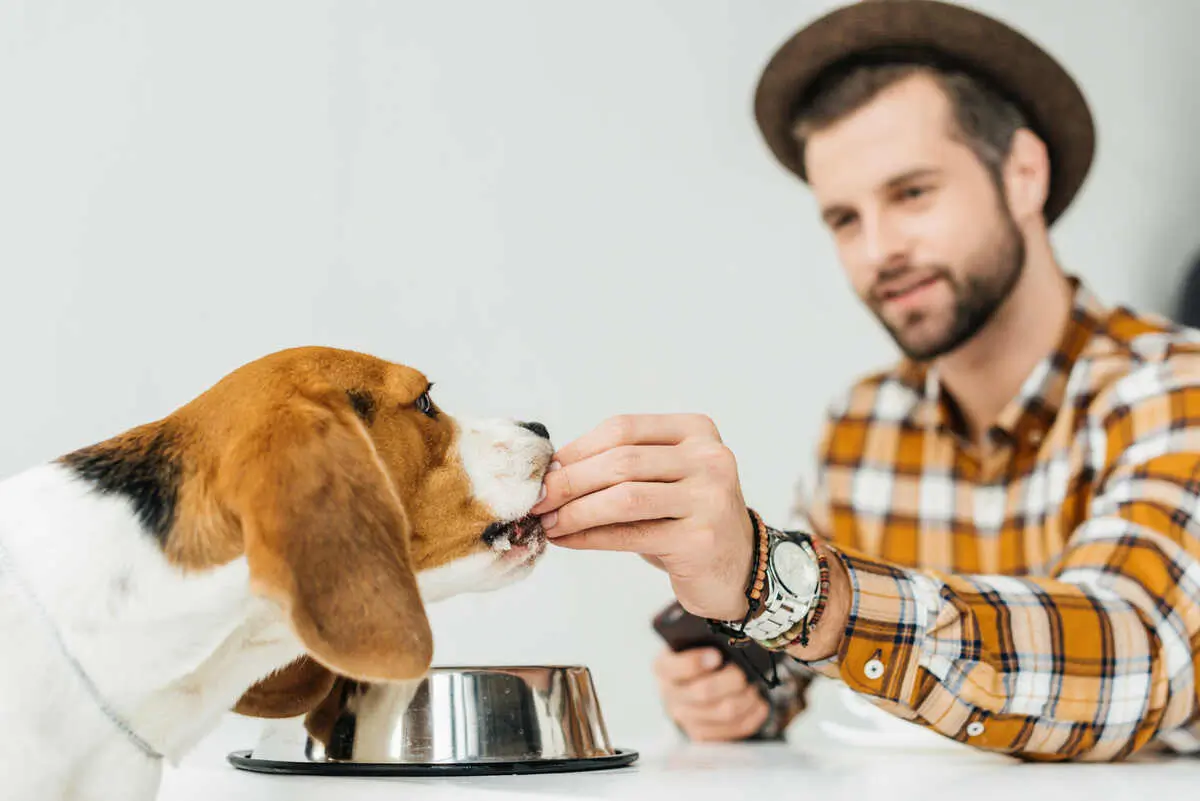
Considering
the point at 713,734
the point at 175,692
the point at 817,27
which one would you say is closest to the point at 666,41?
the point at 817,27

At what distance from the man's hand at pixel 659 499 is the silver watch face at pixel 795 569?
44 mm

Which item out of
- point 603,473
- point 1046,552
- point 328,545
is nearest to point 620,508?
point 603,473

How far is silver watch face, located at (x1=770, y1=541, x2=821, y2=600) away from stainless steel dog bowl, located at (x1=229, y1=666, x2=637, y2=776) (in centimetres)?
23

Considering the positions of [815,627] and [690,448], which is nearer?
[690,448]

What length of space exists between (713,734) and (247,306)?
3.08 feet

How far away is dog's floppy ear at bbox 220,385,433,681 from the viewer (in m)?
0.74

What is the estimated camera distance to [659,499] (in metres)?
0.99

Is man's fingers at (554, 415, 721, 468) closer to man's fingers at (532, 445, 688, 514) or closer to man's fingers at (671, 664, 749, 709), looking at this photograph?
man's fingers at (532, 445, 688, 514)

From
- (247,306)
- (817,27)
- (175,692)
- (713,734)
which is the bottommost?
(713,734)

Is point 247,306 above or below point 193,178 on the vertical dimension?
below

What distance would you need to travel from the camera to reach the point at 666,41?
2273 millimetres

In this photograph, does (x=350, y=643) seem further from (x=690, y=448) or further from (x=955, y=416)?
(x=955, y=416)

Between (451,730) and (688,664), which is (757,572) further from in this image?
(688,664)

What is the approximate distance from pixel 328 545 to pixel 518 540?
26cm
